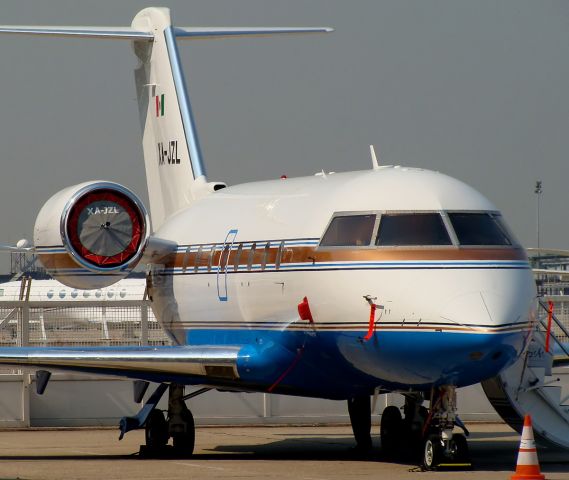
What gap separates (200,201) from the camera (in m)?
22.2

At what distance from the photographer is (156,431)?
19.6 m

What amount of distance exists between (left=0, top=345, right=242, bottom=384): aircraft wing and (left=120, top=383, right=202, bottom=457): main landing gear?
3.76ft

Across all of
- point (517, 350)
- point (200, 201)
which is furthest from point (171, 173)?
point (517, 350)

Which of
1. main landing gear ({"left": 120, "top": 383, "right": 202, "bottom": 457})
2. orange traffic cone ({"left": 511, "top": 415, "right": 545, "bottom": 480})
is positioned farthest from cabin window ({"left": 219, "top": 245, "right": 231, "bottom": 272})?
orange traffic cone ({"left": 511, "top": 415, "right": 545, "bottom": 480})

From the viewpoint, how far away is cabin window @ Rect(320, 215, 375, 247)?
16438 millimetres

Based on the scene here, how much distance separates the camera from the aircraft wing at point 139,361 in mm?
18062

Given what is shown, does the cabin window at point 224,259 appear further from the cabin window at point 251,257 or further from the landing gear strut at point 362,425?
the landing gear strut at point 362,425

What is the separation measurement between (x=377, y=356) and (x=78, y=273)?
538 centimetres

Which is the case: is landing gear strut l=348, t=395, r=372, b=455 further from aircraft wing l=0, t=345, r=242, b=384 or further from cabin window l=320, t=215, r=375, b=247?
cabin window l=320, t=215, r=375, b=247

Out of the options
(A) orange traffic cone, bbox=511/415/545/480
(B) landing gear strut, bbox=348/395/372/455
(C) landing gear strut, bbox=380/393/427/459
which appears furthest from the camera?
(C) landing gear strut, bbox=380/393/427/459

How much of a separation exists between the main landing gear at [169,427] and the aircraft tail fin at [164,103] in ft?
16.4

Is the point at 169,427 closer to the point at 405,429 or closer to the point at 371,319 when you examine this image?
the point at 405,429

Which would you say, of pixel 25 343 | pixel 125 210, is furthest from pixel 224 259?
pixel 25 343

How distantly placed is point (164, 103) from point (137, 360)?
26.1 feet
